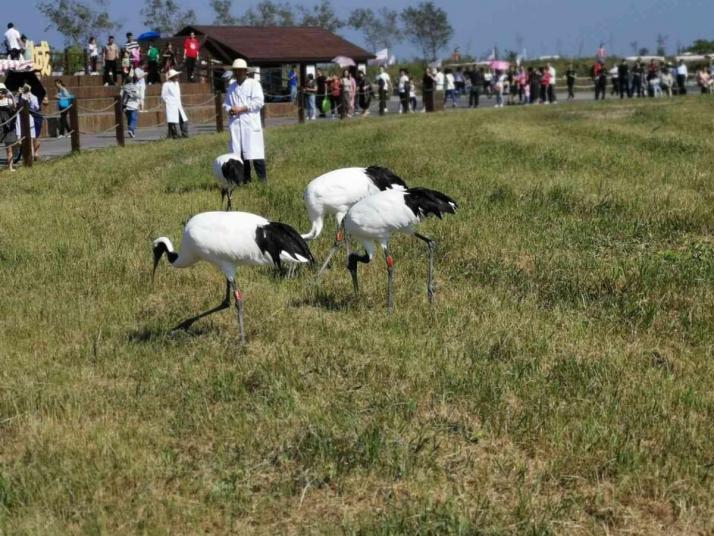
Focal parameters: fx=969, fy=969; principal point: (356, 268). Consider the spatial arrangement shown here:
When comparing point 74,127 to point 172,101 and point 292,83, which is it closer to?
point 172,101

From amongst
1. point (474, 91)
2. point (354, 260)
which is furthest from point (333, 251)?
point (474, 91)

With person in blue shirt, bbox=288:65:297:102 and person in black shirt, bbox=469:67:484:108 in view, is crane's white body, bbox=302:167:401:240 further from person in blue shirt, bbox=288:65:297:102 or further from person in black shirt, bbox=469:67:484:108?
person in black shirt, bbox=469:67:484:108

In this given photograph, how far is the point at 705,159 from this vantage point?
17891 mm

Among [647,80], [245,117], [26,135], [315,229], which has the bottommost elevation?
[315,229]

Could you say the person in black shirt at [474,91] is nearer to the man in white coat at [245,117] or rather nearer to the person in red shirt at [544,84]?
the person in red shirt at [544,84]

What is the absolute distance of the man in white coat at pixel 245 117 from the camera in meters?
15.0

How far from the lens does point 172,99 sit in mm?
26438

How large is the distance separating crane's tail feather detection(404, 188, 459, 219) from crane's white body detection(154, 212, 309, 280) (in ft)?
4.49

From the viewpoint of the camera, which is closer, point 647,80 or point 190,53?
point 190,53

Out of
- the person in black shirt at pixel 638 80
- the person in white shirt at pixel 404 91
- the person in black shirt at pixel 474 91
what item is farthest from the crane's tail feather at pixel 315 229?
the person in black shirt at pixel 638 80

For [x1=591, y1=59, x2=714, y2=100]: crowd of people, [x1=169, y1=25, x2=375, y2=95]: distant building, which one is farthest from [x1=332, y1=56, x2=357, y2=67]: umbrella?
[x1=591, y1=59, x2=714, y2=100]: crowd of people

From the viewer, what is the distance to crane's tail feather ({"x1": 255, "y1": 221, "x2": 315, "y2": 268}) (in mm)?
7207

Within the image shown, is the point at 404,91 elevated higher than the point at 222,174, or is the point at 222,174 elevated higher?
the point at 404,91

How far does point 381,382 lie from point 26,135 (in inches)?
636
